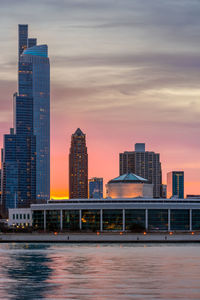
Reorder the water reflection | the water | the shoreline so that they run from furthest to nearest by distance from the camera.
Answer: the shoreline < the water reflection < the water

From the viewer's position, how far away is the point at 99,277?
254 feet

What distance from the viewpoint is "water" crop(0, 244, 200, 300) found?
6353cm

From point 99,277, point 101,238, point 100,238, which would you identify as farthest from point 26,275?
point 100,238

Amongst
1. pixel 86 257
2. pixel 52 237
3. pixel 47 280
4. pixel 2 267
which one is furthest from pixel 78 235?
pixel 47 280

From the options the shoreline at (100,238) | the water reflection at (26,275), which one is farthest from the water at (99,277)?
the shoreline at (100,238)

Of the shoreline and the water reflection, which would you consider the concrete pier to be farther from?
the water reflection

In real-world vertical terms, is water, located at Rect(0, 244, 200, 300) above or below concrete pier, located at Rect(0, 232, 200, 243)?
above

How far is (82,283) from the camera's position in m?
71.3

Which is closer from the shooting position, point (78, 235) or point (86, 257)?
point (86, 257)

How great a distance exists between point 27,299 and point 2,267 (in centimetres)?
3037

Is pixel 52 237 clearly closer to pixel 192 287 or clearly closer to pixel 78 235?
pixel 78 235

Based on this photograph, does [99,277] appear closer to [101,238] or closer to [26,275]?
[26,275]

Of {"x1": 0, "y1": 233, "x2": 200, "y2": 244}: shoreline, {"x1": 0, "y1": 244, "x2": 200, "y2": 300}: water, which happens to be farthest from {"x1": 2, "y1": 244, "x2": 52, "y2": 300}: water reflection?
{"x1": 0, "y1": 233, "x2": 200, "y2": 244}: shoreline

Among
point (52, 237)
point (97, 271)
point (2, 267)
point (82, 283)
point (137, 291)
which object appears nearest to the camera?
point (137, 291)
